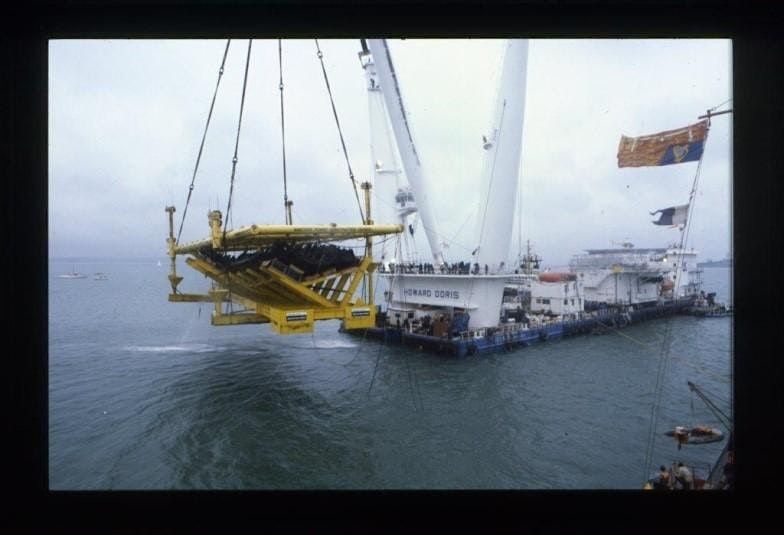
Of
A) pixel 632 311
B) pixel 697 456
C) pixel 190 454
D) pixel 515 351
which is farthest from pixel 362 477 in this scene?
pixel 632 311

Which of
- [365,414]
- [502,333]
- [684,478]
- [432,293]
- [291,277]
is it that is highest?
[291,277]

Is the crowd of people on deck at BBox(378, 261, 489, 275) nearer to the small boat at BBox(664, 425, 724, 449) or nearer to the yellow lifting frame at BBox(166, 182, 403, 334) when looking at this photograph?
the yellow lifting frame at BBox(166, 182, 403, 334)

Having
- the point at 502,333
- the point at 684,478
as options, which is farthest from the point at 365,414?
the point at 502,333

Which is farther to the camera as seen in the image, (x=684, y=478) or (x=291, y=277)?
(x=291, y=277)

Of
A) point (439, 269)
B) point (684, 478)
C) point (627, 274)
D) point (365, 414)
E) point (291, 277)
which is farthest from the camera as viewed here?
point (627, 274)

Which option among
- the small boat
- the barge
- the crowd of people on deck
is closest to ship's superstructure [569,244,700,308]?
the barge

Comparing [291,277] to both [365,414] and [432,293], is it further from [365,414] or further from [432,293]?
[432,293]

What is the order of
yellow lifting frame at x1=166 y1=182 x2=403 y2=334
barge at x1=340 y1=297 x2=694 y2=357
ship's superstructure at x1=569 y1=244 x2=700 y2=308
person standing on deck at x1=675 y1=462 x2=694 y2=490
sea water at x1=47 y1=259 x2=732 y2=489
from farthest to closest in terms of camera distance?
ship's superstructure at x1=569 y1=244 x2=700 y2=308 < barge at x1=340 y1=297 x2=694 y2=357 < sea water at x1=47 y1=259 x2=732 y2=489 < yellow lifting frame at x1=166 y1=182 x2=403 y2=334 < person standing on deck at x1=675 y1=462 x2=694 y2=490

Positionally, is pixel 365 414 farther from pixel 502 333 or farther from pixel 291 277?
pixel 502 333

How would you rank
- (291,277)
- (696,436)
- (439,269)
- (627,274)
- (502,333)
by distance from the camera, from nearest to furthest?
(291,277) → (696,436) → (502,333) → (439,269) → (627,274)

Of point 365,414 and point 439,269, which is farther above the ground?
point 439,269
